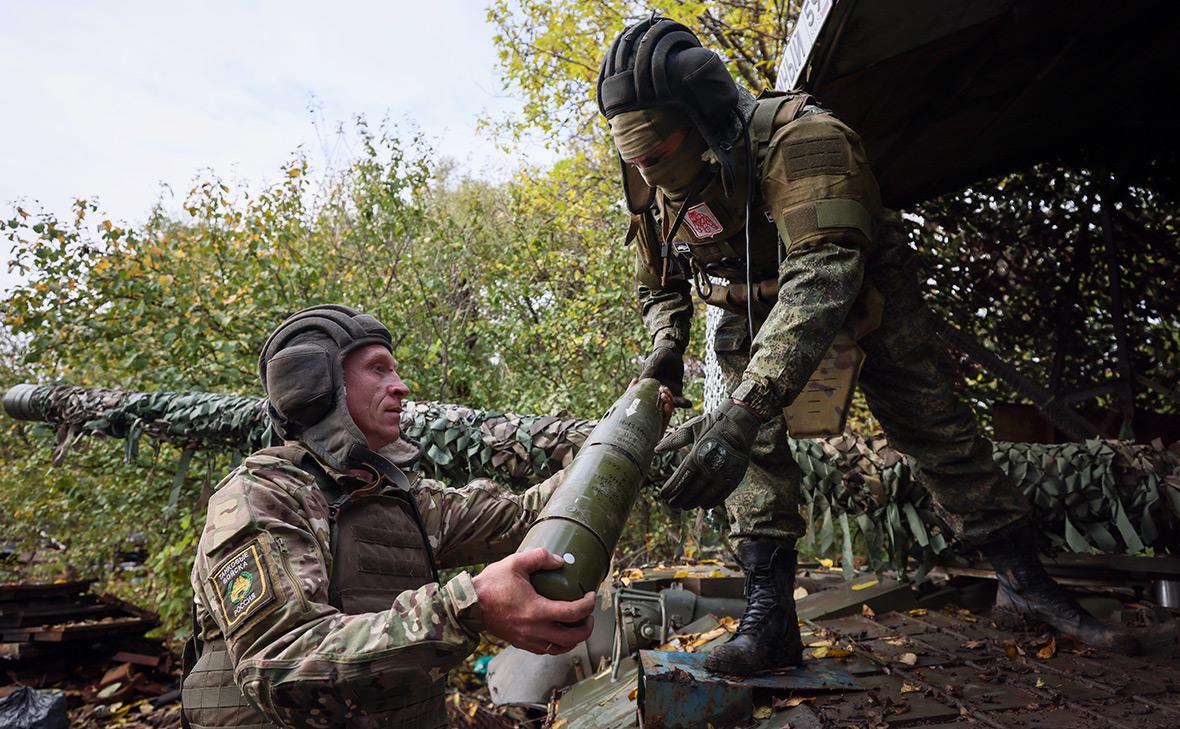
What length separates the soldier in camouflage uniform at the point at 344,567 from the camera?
1.66 m

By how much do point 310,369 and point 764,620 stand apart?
6.46ft

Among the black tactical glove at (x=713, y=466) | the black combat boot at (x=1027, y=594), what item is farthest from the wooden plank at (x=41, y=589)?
the black combat boot at (x=1027, y=594)

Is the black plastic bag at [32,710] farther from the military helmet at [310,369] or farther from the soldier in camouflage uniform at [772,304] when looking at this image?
the soldier in camouflage uniform at [772,304]

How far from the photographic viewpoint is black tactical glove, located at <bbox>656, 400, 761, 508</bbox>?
98.8 inches

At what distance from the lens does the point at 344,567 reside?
6.85 feet

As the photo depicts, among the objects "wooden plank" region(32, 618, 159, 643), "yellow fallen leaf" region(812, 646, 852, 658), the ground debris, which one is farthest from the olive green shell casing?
"wooden plank" region(32, 618, 159, 643)

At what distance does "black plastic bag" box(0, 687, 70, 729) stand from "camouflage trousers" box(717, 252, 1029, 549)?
19.0 feet

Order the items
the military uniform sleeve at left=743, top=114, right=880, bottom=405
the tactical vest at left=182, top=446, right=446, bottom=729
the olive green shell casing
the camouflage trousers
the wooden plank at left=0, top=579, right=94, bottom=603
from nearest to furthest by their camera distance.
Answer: the olive green shell casing, the tactical vest at left=182, top=446, right=446, bottom=729, the military uniform sleeve at left=743, top=114, right=880, bottom=405, the camouflage trousers, the wooden plank at left=0, top=579, right=94, bottom=603

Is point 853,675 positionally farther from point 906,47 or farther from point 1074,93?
point 1074,93

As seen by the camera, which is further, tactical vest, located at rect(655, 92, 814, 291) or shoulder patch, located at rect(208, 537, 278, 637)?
tactical vest, located at rect(655, 92, 814, 291)

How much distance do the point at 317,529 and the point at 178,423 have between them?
502 centimetres

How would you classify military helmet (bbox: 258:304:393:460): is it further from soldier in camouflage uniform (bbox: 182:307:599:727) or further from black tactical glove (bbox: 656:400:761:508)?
black tactical glove (bbox: 656:400:761:508)

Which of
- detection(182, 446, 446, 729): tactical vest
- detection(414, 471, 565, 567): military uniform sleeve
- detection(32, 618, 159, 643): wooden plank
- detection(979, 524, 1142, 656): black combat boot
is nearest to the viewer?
detection(182, 446, 446, 729): tactical vest

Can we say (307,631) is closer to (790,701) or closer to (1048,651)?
(790,701)
